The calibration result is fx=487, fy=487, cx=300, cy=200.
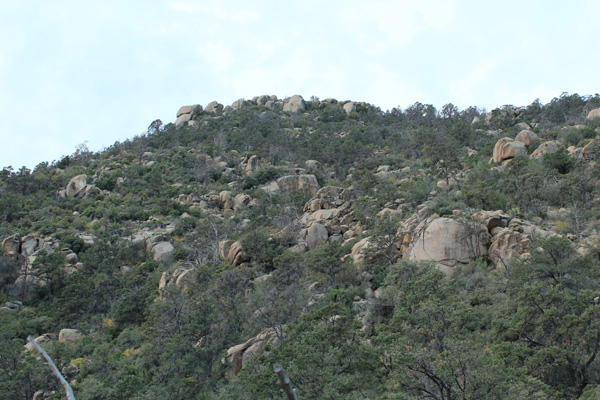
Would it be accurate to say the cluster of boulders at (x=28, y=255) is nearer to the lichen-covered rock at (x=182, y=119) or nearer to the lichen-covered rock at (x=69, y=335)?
the lichen-covered rock at (x=69, y=335)

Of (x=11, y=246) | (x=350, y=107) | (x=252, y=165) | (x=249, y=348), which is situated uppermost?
(x=350, y=107)

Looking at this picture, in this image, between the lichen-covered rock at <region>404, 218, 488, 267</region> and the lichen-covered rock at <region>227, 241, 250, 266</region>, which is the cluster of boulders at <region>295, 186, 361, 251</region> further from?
the lichen-covered rock at <region>404, 218, 488, 267</region>

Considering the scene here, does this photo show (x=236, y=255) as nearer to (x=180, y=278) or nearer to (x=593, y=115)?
(x=180, y=278)

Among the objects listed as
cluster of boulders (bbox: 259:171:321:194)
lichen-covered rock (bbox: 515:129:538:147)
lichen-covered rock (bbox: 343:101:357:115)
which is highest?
lichen-covered rock (bbox: 343:101:357:115)

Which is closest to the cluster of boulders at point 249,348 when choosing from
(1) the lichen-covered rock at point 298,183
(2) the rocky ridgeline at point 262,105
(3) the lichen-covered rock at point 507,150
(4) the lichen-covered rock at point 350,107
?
(1) the lichen-covered rock at point 298,183

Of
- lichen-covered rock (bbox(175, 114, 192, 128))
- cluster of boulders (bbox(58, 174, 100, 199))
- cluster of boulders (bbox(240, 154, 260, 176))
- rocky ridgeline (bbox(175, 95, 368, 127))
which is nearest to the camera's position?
cluster of boulders (bbox(58, 174, 100, 199))

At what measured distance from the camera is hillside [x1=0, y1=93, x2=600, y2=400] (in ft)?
58.5

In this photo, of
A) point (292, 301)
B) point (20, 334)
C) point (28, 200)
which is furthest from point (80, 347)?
point (28, 200)

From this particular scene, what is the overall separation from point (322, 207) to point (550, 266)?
2776 cm

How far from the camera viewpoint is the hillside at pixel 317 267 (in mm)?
17828

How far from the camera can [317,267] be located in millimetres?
33406

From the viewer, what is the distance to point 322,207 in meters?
49.0

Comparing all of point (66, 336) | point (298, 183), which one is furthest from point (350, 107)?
point (66, 336)

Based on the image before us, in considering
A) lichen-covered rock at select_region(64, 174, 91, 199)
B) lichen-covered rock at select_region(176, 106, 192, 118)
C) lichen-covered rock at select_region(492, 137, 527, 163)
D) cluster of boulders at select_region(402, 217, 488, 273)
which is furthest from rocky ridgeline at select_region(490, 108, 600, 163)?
lichen-covered rock at select_region(176, 106, 192, 118)
